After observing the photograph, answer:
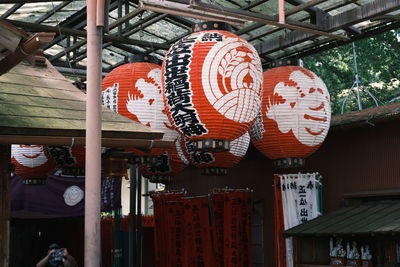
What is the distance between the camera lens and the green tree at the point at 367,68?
19594 mm

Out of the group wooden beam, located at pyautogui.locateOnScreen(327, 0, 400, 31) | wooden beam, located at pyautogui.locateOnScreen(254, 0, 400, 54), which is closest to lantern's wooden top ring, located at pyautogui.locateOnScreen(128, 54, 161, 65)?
wooden beam, located at pyautogui.locateOnScreen(254, 0, 400, 54)

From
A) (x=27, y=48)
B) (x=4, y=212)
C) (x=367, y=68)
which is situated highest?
(x=367, y=68)

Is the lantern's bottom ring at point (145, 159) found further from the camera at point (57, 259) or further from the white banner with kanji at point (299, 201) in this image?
the white banner with kanji at point (299, 201)

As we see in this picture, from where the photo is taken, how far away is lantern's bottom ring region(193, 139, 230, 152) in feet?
22.1

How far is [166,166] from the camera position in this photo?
967cm

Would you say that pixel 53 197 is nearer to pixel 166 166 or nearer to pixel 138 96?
pixel 166 166

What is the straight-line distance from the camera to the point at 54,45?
12.8 m

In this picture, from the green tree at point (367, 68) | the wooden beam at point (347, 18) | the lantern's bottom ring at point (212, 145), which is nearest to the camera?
the lantern's bottom ring at point (212, 145)

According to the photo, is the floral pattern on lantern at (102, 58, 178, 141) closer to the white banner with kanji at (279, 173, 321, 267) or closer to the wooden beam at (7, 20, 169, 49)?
the wooden beam at (7, 20, 169, 49)

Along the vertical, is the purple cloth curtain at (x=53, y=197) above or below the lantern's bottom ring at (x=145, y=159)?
below

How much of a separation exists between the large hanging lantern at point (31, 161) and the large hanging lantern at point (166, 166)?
168cm

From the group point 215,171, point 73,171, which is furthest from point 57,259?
point 215,171

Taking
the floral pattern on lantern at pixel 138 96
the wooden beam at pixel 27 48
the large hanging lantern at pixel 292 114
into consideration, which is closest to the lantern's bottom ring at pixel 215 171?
the large hanging lantern at pixel 292 114

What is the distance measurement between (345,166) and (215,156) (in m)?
2.87
